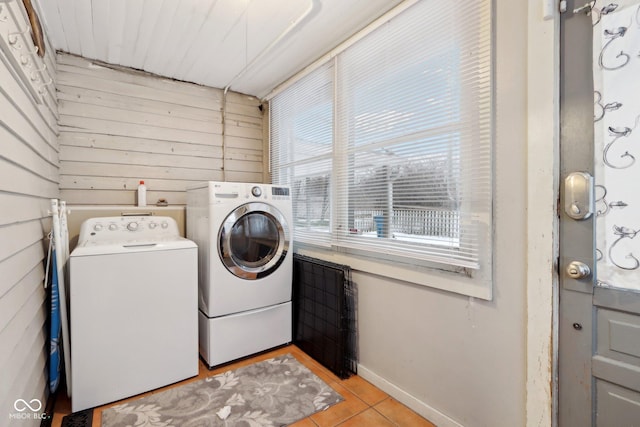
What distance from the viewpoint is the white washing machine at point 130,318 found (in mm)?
1675

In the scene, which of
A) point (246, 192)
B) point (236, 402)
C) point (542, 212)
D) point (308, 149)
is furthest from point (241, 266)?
point (542, 212)

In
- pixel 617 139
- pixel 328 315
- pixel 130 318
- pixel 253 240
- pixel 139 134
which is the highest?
pixel 139 134

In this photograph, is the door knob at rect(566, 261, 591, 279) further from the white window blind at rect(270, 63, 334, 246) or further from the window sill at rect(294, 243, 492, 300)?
the white window blind at rect(270, 63, 334, 246)

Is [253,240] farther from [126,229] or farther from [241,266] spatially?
[126,229]

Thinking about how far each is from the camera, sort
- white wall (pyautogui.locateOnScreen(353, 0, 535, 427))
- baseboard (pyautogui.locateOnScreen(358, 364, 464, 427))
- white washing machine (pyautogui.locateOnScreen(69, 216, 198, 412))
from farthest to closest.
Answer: white washing machine (pyautogui.locateOnScreen(69, 216, 198, 412))
baseboard (pyautogui.locateOnScreen(358, 364, 464, 427))
white wall (pyautogui.locateOnScreen(353, 0, 535, 427))

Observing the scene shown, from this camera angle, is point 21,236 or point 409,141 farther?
point 409,141

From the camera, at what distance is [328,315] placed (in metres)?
2.12

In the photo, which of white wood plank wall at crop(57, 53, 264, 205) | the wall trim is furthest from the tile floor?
white wood plank wall at crop(57, 53, 264, 205)

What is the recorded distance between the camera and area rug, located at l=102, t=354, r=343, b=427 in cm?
161

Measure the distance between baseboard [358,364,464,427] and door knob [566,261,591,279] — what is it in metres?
0.92

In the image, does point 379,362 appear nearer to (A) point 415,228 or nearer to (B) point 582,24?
(A) point 415,228

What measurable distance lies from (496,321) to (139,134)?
2.96m

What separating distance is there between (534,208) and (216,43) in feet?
7.50

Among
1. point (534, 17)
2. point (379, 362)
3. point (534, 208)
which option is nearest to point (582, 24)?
point (534, 17)
